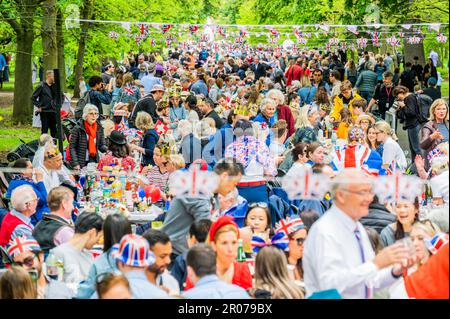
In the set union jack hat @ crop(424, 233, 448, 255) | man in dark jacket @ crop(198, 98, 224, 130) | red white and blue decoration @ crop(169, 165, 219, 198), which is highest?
red white and blue decoration @ crop(169, 165, 219, 198)

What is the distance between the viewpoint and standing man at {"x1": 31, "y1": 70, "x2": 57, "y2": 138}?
20531 mm

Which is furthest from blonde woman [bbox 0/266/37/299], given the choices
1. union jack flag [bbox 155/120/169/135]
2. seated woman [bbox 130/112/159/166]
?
union jack flag [bbox 155/120/169/135]

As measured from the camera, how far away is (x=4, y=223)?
33.1ft

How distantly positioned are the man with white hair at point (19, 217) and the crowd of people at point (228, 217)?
0.01 metres

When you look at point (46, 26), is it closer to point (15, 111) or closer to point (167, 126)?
point (15, 111)

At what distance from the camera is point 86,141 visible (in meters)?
15.4

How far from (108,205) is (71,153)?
114 inches

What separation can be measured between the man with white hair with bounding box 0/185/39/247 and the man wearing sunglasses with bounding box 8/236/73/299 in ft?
3.45

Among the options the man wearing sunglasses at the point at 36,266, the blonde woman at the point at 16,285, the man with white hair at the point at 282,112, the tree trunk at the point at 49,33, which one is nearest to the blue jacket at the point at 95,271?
the man wearing sunglasses at the point at 36,266

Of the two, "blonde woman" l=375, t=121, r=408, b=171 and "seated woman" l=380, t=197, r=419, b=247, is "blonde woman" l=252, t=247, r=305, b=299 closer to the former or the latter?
"seated woman" l=380, t=197, r=419, b=247

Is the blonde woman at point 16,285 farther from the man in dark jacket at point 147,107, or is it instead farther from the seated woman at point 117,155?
the man in dark jacket at point 147,107

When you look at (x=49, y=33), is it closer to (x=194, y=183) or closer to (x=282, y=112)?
(x=282, y=112)

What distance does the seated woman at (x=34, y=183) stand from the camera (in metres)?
11.5
